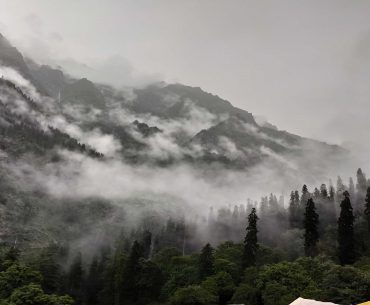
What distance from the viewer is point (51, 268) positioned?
108375 mm

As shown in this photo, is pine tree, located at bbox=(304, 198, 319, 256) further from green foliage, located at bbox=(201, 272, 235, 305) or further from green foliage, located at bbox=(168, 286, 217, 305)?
green foliage, located at bbox=(168, 286, 217, 305)

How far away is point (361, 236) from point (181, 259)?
51062mm

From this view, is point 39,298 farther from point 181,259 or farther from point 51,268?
point 181,259

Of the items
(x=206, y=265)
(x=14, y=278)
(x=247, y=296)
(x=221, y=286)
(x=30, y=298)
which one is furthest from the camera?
(x=206, y=265)

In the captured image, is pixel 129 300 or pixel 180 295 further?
pixel 129 300

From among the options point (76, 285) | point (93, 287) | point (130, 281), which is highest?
point (130, 281)

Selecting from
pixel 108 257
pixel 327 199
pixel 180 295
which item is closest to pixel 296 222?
pixel 327 199

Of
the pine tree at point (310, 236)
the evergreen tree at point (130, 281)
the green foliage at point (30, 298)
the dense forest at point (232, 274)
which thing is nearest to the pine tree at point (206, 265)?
the dense forest at point (232, 274)

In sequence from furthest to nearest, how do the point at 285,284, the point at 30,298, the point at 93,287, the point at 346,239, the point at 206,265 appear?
1. the point at 93,287
2. the point at 206,265
3. the point at 346,239
4. the point at 285,284
5. the point at 30,298

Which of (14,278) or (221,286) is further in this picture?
(221,286)

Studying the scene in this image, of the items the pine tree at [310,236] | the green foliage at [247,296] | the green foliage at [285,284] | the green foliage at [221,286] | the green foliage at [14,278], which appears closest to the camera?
the green foliage at [285,284]

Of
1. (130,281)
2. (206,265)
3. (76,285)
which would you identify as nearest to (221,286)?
(206,265)

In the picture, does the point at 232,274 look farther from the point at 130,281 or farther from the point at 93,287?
the point at 93,287

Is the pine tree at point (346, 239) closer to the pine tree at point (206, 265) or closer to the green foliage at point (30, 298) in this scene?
the pine tree at point (206, 265)
